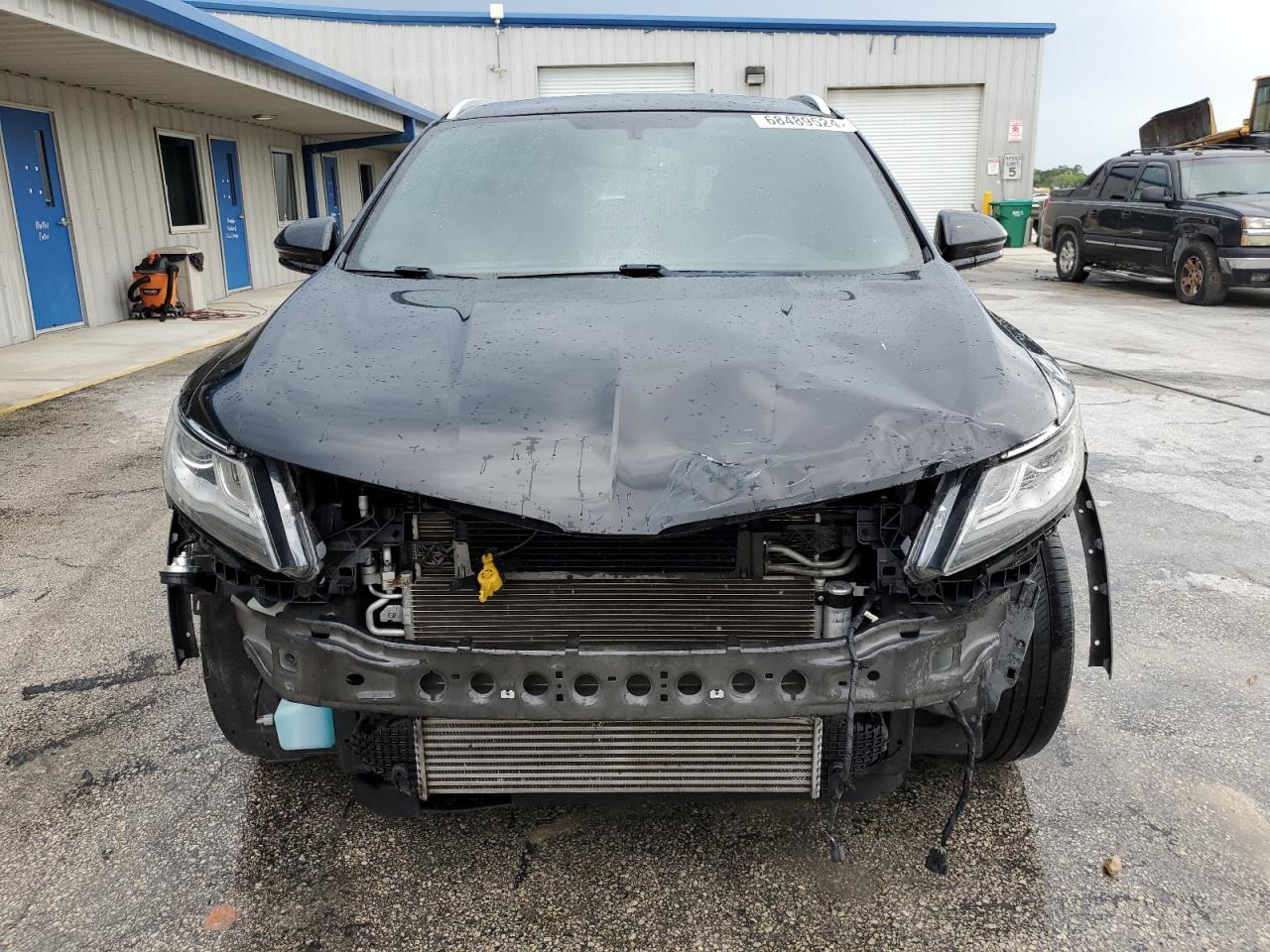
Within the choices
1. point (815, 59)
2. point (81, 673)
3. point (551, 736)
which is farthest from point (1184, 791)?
point (815, 59)

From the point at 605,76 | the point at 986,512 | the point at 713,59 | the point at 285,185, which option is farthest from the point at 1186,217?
the point at 605,76

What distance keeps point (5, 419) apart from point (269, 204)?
1106 cm

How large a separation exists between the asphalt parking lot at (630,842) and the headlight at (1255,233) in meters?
9.84

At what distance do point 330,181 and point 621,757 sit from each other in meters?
20.5

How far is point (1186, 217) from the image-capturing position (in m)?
12.6

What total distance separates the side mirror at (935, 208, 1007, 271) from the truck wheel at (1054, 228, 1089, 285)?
1348 cm

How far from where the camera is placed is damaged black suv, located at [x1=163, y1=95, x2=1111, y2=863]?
181 cm

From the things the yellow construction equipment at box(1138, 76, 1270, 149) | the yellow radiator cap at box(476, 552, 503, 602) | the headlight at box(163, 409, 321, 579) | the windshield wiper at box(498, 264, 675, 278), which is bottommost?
the yellow radiator cap at box(476, 552, 503, 602)

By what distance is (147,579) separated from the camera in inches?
160

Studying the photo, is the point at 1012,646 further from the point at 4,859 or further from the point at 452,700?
the point at 4,859

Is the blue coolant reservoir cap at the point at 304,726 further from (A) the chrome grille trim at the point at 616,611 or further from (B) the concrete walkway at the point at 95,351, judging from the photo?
(B) the concrete walkway at the point at 95,351

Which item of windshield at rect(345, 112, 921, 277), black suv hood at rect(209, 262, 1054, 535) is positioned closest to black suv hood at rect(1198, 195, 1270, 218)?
windshield at rect(345, 112, 921, 277)

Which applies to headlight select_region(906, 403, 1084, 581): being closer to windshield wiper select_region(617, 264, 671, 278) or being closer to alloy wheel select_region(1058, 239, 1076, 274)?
windshield wiper select_region(617, 264, 671, 278)

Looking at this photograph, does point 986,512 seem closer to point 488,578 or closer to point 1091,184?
point 488,578
